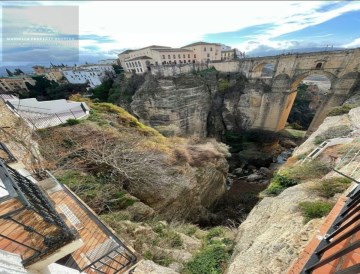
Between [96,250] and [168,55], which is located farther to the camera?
[168,55]

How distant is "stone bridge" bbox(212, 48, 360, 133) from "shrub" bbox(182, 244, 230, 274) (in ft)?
71.5

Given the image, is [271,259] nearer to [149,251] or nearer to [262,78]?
[149,251]

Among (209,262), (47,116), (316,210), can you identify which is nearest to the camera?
(316,210)

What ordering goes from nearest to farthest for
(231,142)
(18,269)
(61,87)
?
(18,269) → (231,142) → (61,87)

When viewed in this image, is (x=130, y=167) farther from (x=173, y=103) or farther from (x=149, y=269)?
(x=173, y=103)

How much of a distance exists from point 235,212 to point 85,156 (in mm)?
10260

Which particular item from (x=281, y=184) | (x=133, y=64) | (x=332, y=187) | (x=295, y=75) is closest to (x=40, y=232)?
(x=332, y=187)

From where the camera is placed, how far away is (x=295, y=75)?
22.4 meters

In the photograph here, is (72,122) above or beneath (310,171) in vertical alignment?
beneath

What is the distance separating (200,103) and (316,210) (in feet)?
84.1

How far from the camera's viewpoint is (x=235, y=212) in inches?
488

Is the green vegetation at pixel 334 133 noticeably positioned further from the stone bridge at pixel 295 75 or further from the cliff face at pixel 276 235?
the stone bridge at pixel 295 75

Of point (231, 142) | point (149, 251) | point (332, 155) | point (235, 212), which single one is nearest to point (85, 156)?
point (149, 251)

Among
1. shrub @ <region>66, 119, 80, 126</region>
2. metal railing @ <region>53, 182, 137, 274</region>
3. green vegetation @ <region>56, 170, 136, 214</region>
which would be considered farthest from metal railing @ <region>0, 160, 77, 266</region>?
shrub @ <region>66, 119, 80, 126</region>
